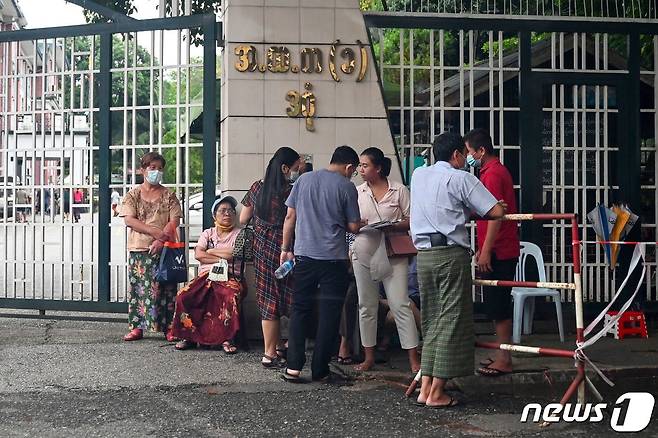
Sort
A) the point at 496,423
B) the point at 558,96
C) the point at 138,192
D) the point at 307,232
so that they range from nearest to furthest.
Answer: the point at 496,423 < the point at 307,232 < the point at 138,192 < the point at 558,96

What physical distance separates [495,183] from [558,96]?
2.89 m

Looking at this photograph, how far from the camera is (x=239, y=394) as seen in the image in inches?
296

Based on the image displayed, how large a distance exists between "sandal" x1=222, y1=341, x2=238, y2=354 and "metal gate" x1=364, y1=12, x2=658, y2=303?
7.99ft

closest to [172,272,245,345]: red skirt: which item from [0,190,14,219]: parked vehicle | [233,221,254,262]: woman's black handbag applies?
[233,221,254,262]: woman's black handbag

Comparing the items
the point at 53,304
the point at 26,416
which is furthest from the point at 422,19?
the point at 26,416

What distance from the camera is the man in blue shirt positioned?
26.0ft

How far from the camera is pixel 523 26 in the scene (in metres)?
10.4

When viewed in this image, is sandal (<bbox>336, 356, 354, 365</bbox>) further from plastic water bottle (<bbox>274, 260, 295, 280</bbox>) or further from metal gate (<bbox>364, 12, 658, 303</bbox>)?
metal gate (<bbox>364, 12, 658, 303</bbox>)

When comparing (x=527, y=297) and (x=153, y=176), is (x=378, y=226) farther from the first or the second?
(x=153, y=176)

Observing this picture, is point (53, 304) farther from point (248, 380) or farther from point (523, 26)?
point (523, 26)

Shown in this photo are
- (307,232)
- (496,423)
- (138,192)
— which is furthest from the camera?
(138,192)

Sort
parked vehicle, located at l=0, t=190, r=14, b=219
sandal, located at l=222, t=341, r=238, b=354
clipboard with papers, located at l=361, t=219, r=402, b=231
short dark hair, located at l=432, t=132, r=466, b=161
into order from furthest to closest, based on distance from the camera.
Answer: parked vehicle, located at l=0, t=190, r=14, b=219
sandal, located at l=222, t=341, r=238, b=354
clipboard with papers, located at l=361, t=219, r=402, b=231
short dark hair, located at l=432, t=132, r=466, b=161

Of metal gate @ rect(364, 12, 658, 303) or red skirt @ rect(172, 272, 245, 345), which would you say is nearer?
red skirt @ rect(172, 272, 245, 345)

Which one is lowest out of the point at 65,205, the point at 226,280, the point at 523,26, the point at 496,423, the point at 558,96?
the point at 496,423
